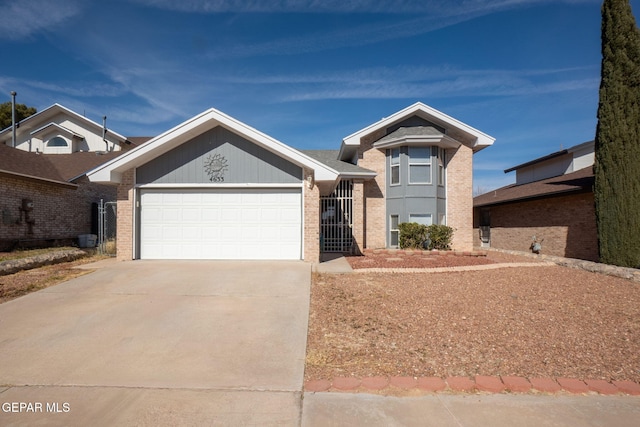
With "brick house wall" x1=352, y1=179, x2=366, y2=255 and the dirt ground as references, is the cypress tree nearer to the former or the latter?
"brick house wall" x1=352, y1=179, x2=366, y2=255

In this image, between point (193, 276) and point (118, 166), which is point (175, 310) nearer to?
point (193, 276)

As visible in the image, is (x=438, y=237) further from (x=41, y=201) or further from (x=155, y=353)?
(x=41, y=201)

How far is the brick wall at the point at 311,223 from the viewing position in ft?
32.6

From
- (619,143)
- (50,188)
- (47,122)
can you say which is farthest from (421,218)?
(47,122)

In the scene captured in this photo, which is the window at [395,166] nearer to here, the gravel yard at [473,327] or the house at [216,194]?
the house at [216,194]

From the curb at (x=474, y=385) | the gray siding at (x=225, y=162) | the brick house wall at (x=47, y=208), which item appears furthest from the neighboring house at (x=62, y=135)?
the curb at (x=474, y=385)

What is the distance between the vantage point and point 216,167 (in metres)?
10.2

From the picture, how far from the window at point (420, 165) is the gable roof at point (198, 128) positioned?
20.5 ft

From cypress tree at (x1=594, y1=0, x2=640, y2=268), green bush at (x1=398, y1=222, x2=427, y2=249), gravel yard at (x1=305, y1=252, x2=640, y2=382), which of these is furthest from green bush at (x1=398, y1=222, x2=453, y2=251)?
cypress tree at (x1=594, y1=0, x2=640, y2=268)

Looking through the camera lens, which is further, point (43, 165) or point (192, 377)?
point (43, 165)

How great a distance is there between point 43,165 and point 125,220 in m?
8.57

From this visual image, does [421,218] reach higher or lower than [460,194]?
lower

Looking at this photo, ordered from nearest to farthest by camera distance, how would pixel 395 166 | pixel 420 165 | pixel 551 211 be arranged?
1. pixel 420 165
2. pixel 551 211
3. pixel 395 166

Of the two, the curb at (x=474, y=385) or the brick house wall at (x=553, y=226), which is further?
the brick house wall at (x=553, y=226)
